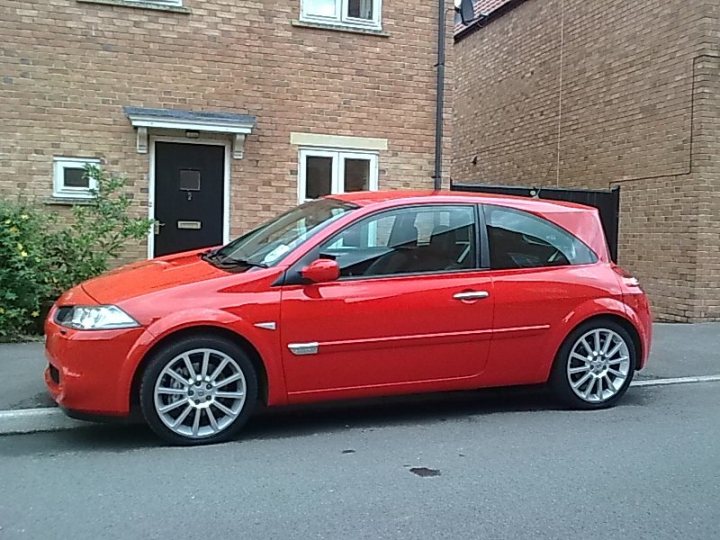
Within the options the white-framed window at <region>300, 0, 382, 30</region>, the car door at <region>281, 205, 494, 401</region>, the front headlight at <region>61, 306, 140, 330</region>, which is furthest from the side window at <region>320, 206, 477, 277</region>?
the white-framed window at <region>300, 0, 382, 30</region>

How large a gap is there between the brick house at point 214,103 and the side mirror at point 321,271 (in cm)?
499

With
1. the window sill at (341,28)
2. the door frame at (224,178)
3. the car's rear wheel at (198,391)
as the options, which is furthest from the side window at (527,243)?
the window sill at (341,28)

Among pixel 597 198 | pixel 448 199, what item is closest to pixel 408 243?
pixel 448 199

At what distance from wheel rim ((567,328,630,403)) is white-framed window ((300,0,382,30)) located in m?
6.09

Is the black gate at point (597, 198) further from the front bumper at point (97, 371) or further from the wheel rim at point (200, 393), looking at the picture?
the front bumper at point (97, 371)

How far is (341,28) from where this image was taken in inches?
412

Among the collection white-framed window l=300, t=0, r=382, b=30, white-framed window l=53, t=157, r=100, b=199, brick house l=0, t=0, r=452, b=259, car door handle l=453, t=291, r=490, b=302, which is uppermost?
white-framed window l=300, t=0, r=382, b=30

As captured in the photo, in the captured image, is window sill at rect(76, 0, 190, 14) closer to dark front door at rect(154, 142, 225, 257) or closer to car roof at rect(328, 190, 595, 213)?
dark front door at rect(154, 142, 225, 257)

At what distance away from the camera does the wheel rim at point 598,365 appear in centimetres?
612

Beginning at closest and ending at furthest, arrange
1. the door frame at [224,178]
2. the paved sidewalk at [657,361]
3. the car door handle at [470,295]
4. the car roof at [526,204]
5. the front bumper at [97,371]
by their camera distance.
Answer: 1. the front bumper at [97,371]
2. the car door handle at [470,295]
3. the car roof at [526,204]
4. the paved sidewalk at [657,361]
5. the door frame at [224,178]

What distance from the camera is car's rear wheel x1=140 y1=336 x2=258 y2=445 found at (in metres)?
4.98

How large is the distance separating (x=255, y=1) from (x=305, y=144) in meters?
1.91

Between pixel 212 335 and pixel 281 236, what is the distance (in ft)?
3.50

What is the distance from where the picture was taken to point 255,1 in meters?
10.1
